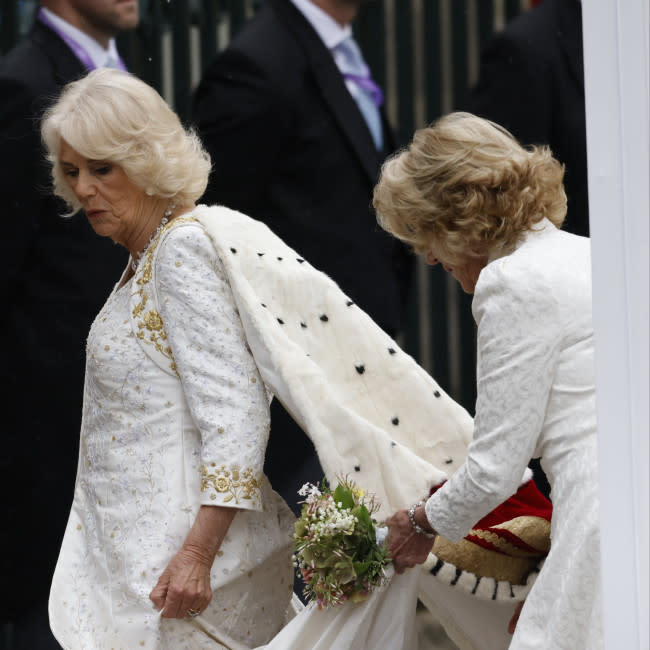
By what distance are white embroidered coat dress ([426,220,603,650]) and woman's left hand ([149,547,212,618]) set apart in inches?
26.9

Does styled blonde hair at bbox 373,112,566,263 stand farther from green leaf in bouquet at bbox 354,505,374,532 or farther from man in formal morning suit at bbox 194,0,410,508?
man in formal morning suit at bbox 194,0,410,508

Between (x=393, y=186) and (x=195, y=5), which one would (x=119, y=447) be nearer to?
(x=393, y=186)

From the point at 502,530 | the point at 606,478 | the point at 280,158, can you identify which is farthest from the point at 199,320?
the point at 280,158

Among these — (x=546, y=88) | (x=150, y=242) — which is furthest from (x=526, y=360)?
(x=546, y=88)

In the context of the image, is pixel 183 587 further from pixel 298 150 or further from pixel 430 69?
pixel 430 69

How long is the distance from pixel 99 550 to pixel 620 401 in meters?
1.41

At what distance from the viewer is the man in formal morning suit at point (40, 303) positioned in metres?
4.34

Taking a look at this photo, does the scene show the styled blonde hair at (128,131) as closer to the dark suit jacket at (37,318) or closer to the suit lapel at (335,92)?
the dark suit jacket at (37,318)

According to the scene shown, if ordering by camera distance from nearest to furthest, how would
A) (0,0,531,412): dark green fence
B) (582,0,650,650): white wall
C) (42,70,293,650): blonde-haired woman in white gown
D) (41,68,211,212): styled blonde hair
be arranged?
(582,0,650,650): white wall → (42,70,293,650): blonde-haired woman in white gown → (41,68,211,212): styled blonde hair → (0,0,531,412): dark green fence

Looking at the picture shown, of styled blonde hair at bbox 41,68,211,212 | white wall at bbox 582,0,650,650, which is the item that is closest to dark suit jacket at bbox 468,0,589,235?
styled blonde hair at bbox 41,68,211,212

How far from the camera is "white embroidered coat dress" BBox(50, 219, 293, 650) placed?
3.08 m

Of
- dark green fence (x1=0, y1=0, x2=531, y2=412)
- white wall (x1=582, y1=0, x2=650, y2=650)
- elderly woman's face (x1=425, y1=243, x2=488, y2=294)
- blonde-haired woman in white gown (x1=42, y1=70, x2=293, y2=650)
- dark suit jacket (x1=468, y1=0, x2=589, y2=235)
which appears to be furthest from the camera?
dark green fence (x1=0, y1=0, x2=531, y2=412)

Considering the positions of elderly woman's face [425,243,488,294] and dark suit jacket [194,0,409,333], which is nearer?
elderly woman's face [425,243,488,294]

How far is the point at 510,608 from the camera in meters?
3.12
